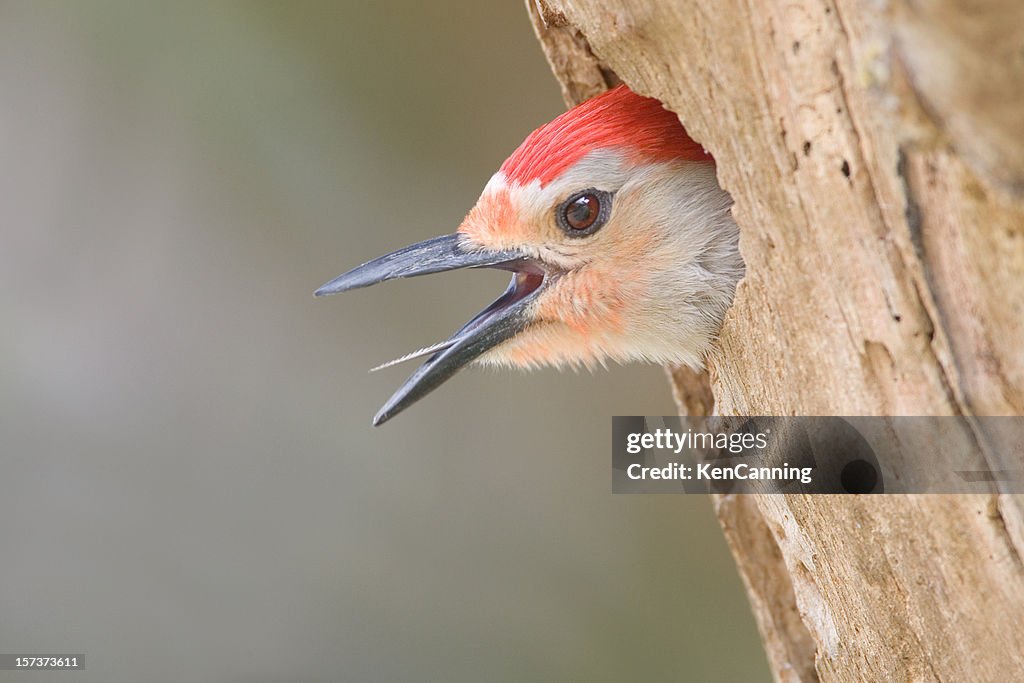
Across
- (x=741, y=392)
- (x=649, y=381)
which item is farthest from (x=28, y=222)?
(x=741, y=392)

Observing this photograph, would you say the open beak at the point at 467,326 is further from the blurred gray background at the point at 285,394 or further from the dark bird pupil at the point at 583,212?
the blurred gray background at the point at 285,394

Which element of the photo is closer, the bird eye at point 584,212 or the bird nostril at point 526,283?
the bird eye at point 584,212

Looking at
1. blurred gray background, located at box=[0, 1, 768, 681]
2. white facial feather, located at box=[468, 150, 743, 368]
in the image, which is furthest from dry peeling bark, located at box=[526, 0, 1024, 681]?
blurred gray background, located at box=[0, 1, 768, 681]

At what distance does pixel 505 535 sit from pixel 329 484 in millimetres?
835

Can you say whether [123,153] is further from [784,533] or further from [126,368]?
[784,533]

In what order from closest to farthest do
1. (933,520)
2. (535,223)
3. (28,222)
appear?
1. (933,520)
2. (535,223)
3. (28,222)

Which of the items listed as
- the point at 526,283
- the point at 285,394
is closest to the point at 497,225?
the point at 526,283

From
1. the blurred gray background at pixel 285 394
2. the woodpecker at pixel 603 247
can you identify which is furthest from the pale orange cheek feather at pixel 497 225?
the blurred gray background at pixel 285 394

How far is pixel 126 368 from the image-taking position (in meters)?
4.31

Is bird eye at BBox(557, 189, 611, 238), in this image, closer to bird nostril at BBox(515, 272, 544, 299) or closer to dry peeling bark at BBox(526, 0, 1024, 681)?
bird nostril at BBox(515, 272, 544, 299)

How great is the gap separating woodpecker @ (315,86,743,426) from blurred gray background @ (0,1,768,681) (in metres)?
2.53

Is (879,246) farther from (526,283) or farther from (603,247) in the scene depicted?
(526,283)

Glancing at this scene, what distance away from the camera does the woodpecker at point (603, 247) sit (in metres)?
1.89

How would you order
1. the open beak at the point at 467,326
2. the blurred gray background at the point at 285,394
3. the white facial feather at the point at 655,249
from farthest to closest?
1. the blurred gray background at the point at 285,394
2. the open beak at the point at 467,326
3. the white facial feather at the point at 655,249
